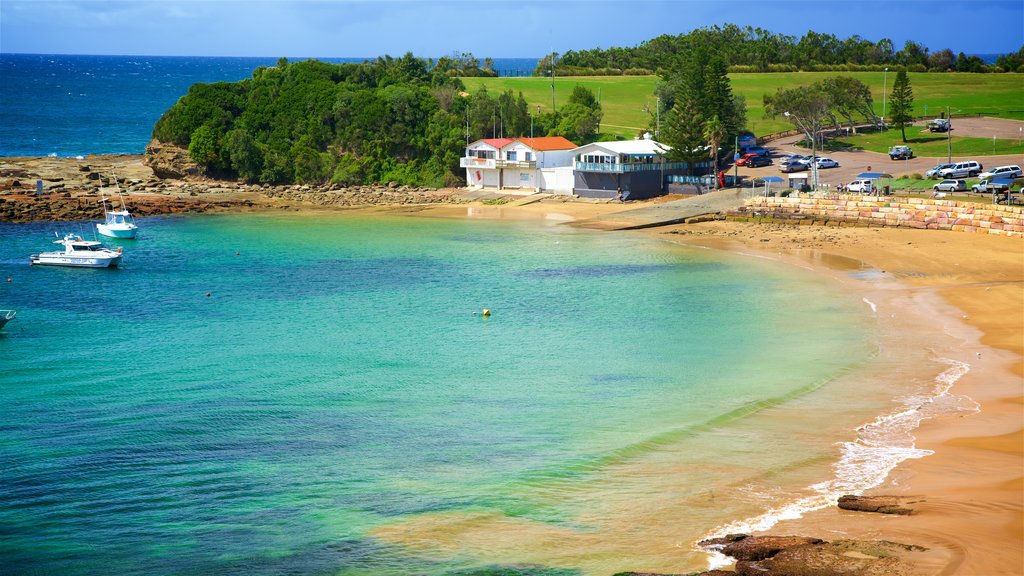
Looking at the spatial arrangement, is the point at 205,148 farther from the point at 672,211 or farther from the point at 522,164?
the point at 672,211

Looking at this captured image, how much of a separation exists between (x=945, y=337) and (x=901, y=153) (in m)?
50.5

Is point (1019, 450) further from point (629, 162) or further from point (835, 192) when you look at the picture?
point (629, 162)

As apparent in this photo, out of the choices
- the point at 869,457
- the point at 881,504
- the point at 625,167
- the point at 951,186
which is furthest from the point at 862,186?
the point at 881,504

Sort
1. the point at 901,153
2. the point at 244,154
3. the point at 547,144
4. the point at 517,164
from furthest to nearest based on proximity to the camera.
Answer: the point at 244,154, the point at 547,144, the point at 517,164, the point at 901,153

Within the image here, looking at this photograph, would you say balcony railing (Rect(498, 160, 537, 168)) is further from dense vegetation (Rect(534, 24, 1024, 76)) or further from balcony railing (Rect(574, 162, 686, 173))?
dense vegetation (Rect(534, 24, 1024, 76))

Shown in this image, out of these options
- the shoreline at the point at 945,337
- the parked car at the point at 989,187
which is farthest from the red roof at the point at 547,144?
the parked car at the point at 989,187

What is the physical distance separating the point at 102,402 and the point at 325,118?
73.6 metres

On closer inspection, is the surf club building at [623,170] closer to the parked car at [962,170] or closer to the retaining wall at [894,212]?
the retaining wall at [894,212]

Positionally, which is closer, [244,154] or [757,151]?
[757,151]

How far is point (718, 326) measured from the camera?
42562 millimetres

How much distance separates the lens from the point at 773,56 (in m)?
147

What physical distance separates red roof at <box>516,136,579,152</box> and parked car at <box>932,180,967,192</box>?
32.4 meters

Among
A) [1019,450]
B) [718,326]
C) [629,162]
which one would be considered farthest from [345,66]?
[1019,450]

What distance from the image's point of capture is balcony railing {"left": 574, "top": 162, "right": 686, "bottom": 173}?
264ft
